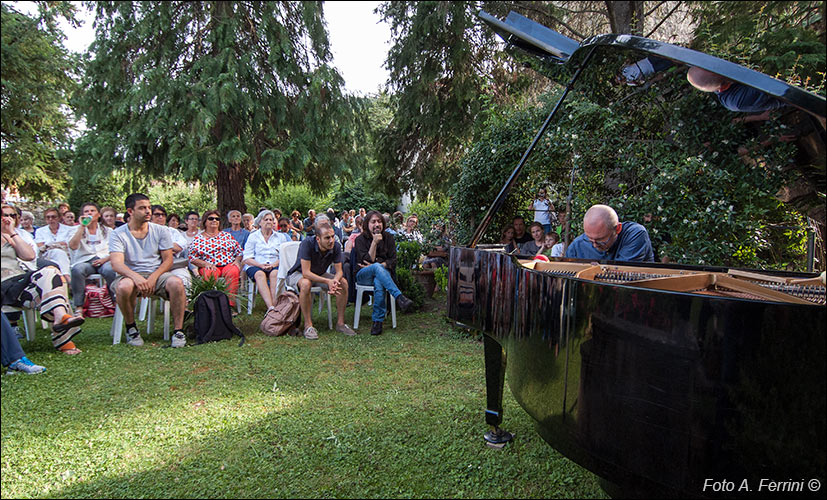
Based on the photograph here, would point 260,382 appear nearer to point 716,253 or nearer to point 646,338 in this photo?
point 646,338

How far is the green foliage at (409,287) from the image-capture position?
6.89 m

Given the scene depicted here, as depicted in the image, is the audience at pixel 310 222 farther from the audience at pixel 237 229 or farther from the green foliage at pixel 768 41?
the green foliage at pixel 768 41

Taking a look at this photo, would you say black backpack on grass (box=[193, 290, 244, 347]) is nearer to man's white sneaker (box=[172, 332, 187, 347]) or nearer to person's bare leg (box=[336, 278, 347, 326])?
man's white sneaker (box=[172, 332, 187, 347])

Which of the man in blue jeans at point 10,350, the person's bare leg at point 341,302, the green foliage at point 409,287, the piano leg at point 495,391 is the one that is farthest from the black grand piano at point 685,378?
the green foliage at point 409,287

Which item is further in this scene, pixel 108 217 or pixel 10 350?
pixel 108 217

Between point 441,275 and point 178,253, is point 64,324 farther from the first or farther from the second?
point 441,275

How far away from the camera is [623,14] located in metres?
8.36

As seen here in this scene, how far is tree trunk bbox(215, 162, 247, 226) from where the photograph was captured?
10.4 m

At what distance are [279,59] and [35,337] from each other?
8.85m

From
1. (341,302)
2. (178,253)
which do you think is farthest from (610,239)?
(178,253)

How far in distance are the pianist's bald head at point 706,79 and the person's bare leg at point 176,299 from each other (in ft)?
16.2

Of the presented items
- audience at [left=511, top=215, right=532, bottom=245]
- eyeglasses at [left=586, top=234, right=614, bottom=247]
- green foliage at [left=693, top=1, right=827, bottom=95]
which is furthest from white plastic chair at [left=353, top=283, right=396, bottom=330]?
green foliage at [left=693, top=1, right=827, bottom=95]

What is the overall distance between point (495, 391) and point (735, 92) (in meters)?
1.93

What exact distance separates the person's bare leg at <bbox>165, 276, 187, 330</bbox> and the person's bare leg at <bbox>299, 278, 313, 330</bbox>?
4.16ft
